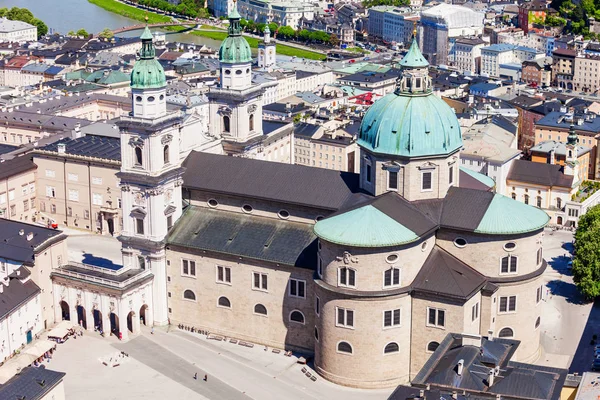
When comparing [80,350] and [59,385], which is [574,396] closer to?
[59,385]

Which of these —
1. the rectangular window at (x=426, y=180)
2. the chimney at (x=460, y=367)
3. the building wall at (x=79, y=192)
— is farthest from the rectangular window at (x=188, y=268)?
the chimney at (x=460, y=367)

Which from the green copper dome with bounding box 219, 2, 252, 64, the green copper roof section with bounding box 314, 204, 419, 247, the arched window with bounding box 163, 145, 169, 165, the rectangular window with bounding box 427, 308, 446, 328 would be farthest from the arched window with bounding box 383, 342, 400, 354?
the green copper dome with bounding box 219, 2, 252, 64

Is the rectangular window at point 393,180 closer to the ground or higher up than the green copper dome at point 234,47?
closer to the ground

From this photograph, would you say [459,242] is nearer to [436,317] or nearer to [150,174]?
[436,317]

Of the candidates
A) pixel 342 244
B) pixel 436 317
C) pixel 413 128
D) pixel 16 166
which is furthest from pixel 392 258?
pixel 16 166

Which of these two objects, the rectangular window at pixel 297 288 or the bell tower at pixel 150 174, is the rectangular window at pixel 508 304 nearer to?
the rectangular window at pixel 297 288

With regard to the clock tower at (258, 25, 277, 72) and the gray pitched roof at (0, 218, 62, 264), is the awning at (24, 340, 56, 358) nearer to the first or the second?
the gray pitched roof at (0, 218, 62, 264)
